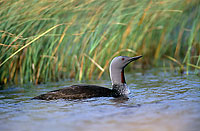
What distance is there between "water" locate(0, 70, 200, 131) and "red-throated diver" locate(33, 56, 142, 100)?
0.62 feet

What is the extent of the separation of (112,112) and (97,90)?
1282 mm

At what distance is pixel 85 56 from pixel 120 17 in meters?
1.20

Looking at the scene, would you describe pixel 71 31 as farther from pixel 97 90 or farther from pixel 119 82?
pixel 97 90

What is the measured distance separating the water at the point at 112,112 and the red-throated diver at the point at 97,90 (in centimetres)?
19

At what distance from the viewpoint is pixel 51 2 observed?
686 centimetres

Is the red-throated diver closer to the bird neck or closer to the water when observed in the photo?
the bird neck

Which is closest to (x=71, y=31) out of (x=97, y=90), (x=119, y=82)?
(x=119, y=82)

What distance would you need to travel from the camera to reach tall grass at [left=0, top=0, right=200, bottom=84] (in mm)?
6656

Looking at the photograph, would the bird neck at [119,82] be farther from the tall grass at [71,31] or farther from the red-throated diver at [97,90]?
the tall grass at [71,31]

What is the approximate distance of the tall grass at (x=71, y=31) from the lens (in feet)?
21.8

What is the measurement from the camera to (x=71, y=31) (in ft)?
24.8

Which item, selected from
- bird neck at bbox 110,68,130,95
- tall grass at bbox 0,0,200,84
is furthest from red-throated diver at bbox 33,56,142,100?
tall grass at bbox 0,0,200,84

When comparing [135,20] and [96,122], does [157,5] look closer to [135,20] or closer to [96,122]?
[135,20]

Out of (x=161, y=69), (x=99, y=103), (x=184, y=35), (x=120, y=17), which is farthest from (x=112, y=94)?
(x=184, y=35)
